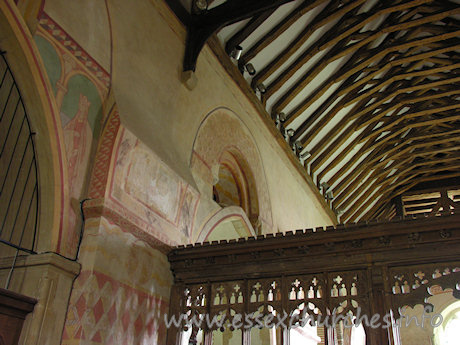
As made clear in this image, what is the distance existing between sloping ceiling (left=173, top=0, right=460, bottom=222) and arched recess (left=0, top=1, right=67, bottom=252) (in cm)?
337

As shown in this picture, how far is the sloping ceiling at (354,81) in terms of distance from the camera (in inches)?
289

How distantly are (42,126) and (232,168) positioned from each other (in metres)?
3.71

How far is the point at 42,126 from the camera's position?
3443 millimetres

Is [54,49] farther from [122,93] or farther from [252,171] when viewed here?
[252,171]

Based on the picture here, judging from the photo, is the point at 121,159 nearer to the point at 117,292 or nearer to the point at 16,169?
the point at 16,169

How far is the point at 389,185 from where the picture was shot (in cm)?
1424

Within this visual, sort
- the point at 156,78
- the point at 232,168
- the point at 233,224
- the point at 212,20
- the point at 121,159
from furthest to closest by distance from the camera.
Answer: the point at 232,168 < the point at 233,224 < the point at 212,20 < the point at 156,78 < the point at 121,159

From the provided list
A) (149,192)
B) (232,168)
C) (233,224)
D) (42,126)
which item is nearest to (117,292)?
(149,192)

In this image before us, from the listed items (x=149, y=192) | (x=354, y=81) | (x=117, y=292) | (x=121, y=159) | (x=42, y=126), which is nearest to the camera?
(x=42, y=126)

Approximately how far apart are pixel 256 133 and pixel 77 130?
13.6ft

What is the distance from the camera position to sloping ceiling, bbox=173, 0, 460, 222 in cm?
733

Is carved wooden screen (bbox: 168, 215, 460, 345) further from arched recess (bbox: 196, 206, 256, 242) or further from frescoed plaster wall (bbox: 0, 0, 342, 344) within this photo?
arched recess (bbox: 196, 206, 256, 242)

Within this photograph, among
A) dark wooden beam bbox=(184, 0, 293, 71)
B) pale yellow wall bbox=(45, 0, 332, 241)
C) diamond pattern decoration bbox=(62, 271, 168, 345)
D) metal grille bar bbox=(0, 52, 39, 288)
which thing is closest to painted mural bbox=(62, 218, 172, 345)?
diamond pattern decoration bbox=(62, 271, 168, 345)

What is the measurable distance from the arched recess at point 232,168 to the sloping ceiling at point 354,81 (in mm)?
1045
